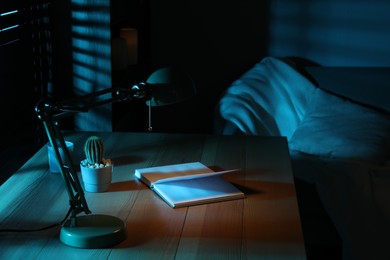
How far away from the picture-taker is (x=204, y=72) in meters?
3.90

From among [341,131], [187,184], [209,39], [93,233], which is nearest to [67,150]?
[93,233]

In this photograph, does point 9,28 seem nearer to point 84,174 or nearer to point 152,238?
point 84,174

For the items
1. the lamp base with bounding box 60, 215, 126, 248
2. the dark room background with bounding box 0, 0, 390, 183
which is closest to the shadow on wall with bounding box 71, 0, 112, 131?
the dark room background with bounding box 0, 0, 390, 183

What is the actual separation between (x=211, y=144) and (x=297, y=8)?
5.80ft

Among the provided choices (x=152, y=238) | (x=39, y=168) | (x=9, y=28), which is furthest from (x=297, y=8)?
(x=152, y=238)

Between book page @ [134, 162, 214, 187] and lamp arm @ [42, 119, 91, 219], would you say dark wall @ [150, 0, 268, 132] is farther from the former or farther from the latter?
lamp arm @ [42, 119, 91, 219]

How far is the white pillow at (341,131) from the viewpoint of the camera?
2.96 metres

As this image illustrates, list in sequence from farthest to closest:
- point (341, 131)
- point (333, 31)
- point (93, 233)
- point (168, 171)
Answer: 1. point (333, 31)
2. point (341, 131)
3. point (168, 171)
4. point (93, 233)

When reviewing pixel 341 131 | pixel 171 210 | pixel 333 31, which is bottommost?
pixel 341 131

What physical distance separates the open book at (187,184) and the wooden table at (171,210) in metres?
0.02

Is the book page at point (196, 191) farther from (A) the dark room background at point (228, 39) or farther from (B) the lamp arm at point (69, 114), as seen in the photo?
(A) the dark room background at point (228, 39)

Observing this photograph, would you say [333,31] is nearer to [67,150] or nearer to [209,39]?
[209,39]

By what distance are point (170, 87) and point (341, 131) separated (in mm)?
1672

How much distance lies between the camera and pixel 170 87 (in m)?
1.62
